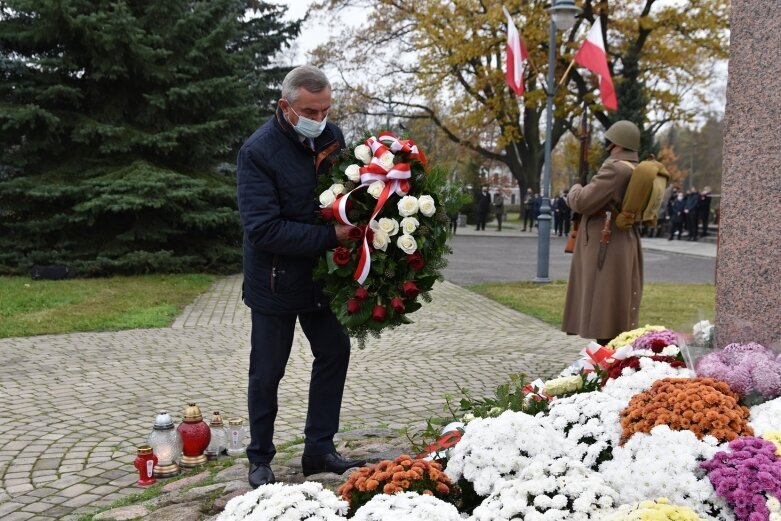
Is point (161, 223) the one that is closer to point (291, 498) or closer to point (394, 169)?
point (394, 169)

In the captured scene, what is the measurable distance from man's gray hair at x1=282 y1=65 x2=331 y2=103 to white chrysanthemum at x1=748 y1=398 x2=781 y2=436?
94.6 inches

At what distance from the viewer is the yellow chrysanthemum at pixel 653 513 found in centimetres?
235

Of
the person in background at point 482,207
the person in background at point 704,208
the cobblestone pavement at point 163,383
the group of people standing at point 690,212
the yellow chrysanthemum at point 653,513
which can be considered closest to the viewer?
the yellow chrysanthemum at point 653,513

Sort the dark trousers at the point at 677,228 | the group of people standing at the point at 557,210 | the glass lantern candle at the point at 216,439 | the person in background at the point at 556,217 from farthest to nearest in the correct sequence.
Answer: the person in background at the point at 556,217
the group of people standing at the point at 557,210
the dark trousers at the point at 677,228
the glass lantern candle at the point at 216,439

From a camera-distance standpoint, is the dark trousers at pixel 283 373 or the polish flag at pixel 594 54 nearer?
the dark trousers at pixel 283 373

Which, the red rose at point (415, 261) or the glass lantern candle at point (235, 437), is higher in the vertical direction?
the red rose at point (415, 261)

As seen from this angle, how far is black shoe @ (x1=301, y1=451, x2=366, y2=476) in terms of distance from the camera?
3.93 meters

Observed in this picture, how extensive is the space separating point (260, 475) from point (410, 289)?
1203 mm

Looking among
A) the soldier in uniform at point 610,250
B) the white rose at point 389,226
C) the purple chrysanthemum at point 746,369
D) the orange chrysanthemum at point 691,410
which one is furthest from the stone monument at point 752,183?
the soldier in uniform at point 610,250

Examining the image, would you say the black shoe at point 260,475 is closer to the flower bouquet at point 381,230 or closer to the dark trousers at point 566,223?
the flower bouquet at point 381,230

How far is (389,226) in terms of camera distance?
355 centimetres

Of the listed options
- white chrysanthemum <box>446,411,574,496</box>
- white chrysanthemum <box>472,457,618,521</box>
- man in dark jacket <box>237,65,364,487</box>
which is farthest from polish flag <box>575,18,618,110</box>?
white chrysanthemum <box>472,457,618,521</box>

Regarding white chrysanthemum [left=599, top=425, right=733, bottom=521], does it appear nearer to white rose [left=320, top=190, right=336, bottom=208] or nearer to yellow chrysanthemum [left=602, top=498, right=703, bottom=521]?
yellow chrysanthemum [left=602, top=498, right=703, bottom=521]

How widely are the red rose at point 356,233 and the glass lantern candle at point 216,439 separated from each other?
166 centimetres
